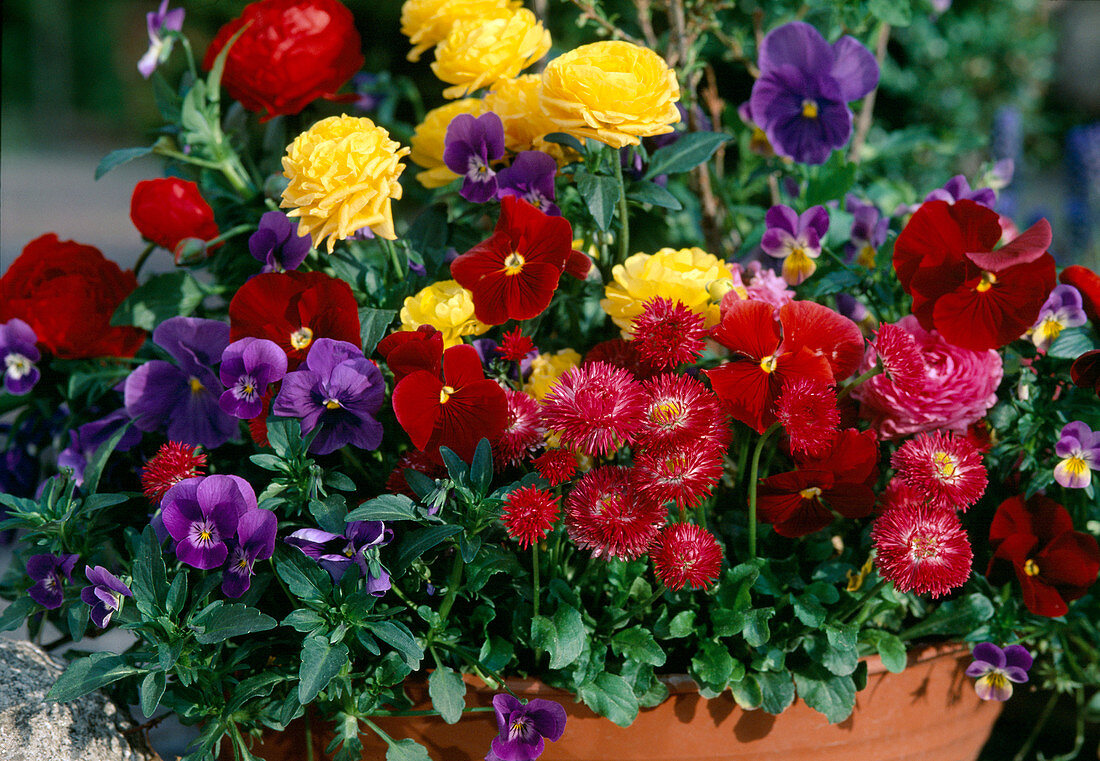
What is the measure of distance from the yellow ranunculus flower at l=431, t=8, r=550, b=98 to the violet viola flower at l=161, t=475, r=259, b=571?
0.45 metres

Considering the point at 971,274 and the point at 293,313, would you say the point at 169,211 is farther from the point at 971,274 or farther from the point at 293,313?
the point at 971,274

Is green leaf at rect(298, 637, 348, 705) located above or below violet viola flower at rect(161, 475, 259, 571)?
below

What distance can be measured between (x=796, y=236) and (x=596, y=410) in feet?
1.33

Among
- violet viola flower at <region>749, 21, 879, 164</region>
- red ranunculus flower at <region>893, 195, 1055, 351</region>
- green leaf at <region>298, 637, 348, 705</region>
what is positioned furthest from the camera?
violet viola flower at <region>749, 21, 879, 164</region>

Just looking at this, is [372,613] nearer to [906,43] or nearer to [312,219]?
[312,219]

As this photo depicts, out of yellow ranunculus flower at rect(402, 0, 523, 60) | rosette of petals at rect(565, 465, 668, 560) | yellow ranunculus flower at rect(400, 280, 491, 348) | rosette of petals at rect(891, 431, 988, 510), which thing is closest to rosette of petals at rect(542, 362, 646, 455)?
rosette of petals at rect(565, 465, 668, 560)

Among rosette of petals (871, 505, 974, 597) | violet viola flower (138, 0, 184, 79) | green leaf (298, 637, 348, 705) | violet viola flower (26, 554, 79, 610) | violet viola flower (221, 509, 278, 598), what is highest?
violet viola flower (138, 0, 184, 79)

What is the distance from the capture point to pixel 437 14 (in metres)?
0.98

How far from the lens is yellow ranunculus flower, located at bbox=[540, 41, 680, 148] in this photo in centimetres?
78

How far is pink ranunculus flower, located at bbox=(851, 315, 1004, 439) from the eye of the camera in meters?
0.83

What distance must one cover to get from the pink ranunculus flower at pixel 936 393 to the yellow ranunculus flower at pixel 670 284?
16 centimetres

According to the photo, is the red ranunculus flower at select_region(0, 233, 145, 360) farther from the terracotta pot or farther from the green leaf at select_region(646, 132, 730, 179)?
the green leaf at select_region(646, 132, 730, 179)

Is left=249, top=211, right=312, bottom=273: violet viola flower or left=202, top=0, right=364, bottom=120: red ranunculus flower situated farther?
left=202, top=0, right=364, bottom=120: red ranunculus flower

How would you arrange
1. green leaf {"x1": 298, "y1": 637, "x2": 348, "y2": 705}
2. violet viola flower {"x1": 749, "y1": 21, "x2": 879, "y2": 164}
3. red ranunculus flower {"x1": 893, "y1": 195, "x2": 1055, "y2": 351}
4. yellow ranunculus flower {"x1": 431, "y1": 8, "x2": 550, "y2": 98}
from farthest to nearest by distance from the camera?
violet viola flower {"x1": 749, "y1": 21, "x2": 879, "y2": 164}
yellow ranunculus flower {"x1": 431, "y1": 8, "x2": 550, "y2": 98}
red ranunculus flower {"x1": 893, "y1": 195, "x2": 1055, "y2": 351}
green leaf {"x1": 298, "y1": 637, "x2": 348, "y2": 705}
